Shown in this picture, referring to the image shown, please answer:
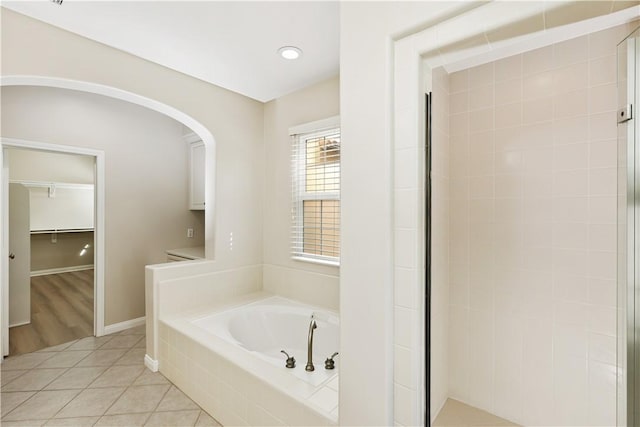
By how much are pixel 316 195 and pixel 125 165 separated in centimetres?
231

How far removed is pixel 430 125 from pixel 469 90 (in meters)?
0.65

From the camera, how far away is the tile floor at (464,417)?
4.60ft

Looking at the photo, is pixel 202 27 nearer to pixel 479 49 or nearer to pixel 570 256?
pixel 479 49

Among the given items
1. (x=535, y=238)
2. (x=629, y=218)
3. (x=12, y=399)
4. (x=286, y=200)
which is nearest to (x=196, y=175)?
(x=286, y=200)

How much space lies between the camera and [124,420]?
6.02 ft

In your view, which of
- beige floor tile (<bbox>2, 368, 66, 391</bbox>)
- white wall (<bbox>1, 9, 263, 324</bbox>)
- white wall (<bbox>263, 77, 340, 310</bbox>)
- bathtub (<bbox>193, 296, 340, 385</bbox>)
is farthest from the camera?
white wall (<bbox>263, 77, 340, 310</bbox>)

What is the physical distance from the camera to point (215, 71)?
2.45 meters

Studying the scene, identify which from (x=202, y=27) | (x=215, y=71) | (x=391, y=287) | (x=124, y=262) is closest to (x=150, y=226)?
(x=124, y=262)

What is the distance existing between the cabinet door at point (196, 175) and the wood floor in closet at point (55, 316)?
5.90 ft

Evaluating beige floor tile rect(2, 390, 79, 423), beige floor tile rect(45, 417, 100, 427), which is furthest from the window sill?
beige floor tile rect(2, 390, 79, 423)

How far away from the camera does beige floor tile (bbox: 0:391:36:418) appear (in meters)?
1.96

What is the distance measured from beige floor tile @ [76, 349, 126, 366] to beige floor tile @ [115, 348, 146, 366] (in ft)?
0.17

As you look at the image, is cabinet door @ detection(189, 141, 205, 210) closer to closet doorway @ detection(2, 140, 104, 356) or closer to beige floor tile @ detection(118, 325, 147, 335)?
closet doorway @ detection(2, 140, 104, 356)

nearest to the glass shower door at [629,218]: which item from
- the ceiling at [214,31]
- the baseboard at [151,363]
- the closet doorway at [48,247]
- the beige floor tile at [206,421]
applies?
the ceiling at [214,31]
